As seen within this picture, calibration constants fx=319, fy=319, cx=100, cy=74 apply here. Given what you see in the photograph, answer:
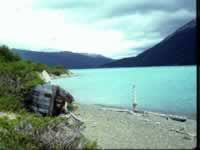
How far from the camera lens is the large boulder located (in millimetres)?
15359

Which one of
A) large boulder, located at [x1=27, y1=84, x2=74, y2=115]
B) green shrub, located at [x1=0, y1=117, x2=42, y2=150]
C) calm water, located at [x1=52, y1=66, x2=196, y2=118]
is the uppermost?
large boulder, located at [x1=27, y1=84, x2=74, y2=115]

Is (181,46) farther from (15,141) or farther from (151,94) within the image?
(151,94)

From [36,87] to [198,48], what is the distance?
517 inches

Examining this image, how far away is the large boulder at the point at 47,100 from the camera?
15359 millimetres

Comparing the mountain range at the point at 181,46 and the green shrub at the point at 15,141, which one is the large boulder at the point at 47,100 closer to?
the mountain range at the point at 181,46

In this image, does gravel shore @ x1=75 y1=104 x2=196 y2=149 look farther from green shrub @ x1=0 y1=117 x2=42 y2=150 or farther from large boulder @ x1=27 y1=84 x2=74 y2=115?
large boulder @ x1=27 y1=84 x2=74 y2=115

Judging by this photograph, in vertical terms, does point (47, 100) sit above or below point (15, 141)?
above

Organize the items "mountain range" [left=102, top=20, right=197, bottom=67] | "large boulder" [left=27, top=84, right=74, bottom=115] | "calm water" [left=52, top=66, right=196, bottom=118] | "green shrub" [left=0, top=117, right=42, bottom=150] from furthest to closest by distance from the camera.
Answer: "calm water" [left=52, top=66, right=196, bottom=118] < "large boulder" [left=27, top=84, right=74, bottom=115] < "green shrub" [left=0, top=117, right=42, bottom=150] < "mountain range" [left=102, top=20, right=197, bottom=67]

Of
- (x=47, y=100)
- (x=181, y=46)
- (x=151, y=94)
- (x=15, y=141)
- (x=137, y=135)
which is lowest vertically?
(x=151, y=94)

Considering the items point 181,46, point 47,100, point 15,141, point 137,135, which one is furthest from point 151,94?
point 15,141

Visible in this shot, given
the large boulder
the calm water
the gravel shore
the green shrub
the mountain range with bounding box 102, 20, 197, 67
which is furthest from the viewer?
the calm water

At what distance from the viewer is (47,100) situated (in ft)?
50.9

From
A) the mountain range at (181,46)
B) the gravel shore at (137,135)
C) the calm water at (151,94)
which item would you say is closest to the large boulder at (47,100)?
the gravel shore at (137,135)

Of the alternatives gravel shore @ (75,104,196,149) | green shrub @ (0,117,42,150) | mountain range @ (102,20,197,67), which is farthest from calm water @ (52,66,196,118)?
green shrub @ (0,117,42,150)
